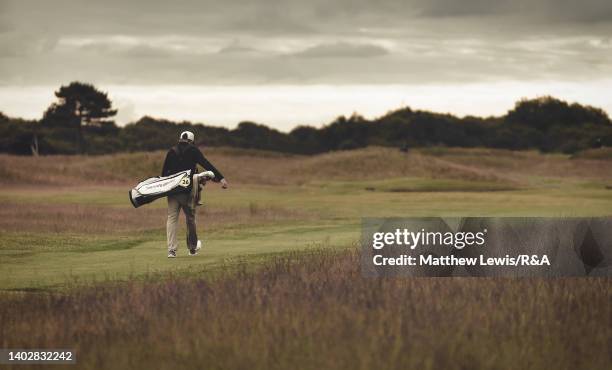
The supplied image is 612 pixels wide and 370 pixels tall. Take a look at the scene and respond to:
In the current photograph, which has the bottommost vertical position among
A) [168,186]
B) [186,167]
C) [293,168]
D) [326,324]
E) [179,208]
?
[326,324]

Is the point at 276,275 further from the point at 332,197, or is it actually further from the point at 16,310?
the point at 332,197

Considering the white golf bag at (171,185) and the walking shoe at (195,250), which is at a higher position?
the white golf bag at (171,185)

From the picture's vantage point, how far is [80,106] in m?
117

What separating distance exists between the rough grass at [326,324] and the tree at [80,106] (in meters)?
104

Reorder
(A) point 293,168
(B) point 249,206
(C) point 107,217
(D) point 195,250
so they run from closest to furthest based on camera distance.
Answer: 1. (D) point 195,250
2. (C) point 107,217
3. (B) point 249,206
4. (A) point 293,168

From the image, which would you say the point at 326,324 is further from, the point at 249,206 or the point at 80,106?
the point at 80,106

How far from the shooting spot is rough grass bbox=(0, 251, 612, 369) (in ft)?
33.8

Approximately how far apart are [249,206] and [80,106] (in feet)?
249

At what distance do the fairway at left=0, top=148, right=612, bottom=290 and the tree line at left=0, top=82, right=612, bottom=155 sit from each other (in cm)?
2253

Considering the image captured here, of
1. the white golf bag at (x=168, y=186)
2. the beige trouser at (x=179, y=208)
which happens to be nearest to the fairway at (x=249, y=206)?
the beige trouser at (x=179, y=208)

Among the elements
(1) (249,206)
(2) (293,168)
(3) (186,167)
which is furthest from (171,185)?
(2) (293,168)

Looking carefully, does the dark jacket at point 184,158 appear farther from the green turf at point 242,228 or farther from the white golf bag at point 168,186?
the green turf at point 242,228

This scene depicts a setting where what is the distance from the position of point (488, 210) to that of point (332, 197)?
47.0ft

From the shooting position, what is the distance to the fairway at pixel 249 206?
21703 millimetres
